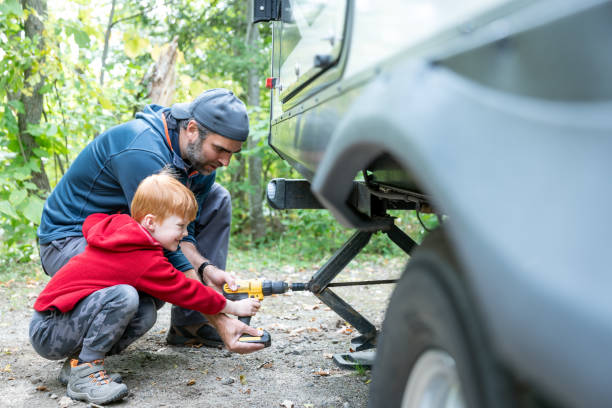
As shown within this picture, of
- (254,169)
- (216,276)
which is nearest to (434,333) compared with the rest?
(216,276)

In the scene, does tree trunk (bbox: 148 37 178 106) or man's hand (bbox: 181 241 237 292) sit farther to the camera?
tree trunk (bbox: 148 37 178 106)

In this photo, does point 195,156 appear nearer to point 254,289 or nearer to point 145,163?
point 145,163

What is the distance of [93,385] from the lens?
7.58 feet

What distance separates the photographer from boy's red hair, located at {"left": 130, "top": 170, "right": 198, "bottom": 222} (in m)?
2.32

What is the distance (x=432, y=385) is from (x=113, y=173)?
7.07ft

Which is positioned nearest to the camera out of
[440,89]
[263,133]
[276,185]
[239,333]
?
[440,89]

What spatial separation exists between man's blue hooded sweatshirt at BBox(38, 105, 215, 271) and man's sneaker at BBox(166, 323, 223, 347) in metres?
0.73

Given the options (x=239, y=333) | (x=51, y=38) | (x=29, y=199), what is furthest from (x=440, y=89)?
(x=51, y=38)

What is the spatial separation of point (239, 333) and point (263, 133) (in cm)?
414

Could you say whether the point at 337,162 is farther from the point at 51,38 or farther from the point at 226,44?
the point at 226,44

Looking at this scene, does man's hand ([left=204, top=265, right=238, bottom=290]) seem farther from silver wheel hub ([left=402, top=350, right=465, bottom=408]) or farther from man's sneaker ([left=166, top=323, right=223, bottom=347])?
silver wheel hub ([left=402, top=350, right=465, bottom=408])

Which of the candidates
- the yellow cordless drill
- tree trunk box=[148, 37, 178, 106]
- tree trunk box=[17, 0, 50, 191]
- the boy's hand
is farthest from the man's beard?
tree trunk box=[148, 37, 178, 106]

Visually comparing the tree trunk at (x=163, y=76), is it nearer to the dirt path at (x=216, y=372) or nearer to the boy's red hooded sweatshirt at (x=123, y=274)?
the dirt path at (x=216, y=372)

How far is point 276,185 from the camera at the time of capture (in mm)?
2838
